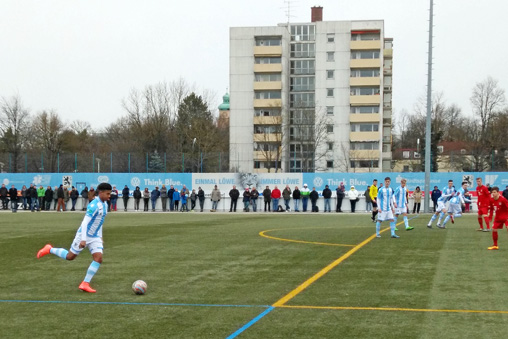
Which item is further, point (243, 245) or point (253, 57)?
point (253, 57)

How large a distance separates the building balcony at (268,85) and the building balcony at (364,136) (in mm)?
12218

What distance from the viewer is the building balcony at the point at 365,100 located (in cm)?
8906

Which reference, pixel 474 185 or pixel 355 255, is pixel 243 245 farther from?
pixel 474 185

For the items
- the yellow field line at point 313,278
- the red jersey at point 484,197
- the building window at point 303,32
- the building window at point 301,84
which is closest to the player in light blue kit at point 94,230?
the yellow field line at point 313,278

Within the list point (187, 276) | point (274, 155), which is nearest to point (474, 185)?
point (187, 276)

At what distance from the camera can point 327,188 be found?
1732 inches

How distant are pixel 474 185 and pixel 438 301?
36.9 meters

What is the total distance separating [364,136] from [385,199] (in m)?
69.6

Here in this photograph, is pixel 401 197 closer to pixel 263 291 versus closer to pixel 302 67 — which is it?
pixel 263 291

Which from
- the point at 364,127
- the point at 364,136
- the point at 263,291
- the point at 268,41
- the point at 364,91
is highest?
the point at 268,41

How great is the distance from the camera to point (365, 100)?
3516 inches

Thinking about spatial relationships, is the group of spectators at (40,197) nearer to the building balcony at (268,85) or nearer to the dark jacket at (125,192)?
the dark jacket at (125,192)

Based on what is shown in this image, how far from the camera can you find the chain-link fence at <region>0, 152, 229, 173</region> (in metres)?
51.8

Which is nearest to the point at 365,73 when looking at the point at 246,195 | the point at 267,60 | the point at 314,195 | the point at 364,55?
the point at 364,55
